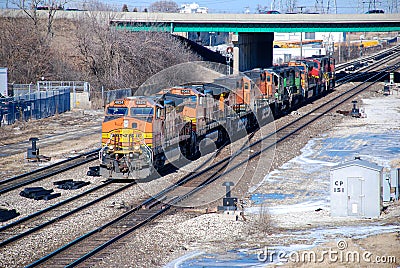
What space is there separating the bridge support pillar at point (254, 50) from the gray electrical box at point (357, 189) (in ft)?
185

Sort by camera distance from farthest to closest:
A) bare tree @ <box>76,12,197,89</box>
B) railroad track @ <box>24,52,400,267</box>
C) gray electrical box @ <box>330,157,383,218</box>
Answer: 1. bare tree @ <box>76,12,197,89</box>
2. gray electrical box @ <box>330,157,383,218</box>
3. railroad track @ <box>24,52,400,267</box>

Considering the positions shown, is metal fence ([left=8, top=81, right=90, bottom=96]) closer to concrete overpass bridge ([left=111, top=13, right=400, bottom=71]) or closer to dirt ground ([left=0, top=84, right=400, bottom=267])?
concrete overpass bridge ([left=111, top=13, right=400, bottom=71])

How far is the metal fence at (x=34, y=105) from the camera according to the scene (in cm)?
4012

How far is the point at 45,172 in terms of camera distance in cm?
2577

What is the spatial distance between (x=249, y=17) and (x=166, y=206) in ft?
174

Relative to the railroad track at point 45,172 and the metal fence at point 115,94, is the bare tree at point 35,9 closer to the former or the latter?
the metal fence at point 115,94

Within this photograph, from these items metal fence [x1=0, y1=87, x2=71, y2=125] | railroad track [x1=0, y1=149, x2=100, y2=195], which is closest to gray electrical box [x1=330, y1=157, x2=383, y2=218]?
railroad track [x1=0, y1=149, x2=100, y2=195]

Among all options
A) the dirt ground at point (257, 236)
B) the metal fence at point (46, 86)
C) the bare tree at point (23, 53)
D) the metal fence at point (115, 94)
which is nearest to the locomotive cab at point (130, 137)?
the dirt ground at point (257, 236)

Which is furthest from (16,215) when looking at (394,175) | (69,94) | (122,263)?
(69,94)

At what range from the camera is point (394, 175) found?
19.9m

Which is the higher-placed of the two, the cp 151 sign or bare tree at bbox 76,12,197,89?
bare tree at bbox 76,12,197,89

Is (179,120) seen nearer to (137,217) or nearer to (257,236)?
(137,217)

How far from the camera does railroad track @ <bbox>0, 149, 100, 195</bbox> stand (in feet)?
76.4

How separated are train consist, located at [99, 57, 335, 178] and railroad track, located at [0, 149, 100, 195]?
10.5 feet
